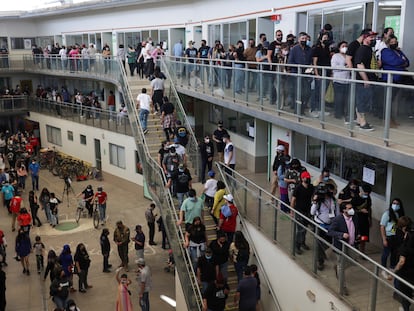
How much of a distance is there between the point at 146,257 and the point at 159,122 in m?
5.04

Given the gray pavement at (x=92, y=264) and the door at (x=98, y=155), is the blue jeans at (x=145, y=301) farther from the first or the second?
the door at (x=98, y=155)

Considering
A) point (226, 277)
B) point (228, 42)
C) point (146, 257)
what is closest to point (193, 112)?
point (228, 42)

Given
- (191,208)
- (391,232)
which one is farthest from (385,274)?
(191,208)

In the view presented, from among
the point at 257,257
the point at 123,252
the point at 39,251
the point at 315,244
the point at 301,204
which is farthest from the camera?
the point at 123,252

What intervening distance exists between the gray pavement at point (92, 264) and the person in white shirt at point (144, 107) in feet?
15.3

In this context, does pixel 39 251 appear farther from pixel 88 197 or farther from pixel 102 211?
pixel 88 197

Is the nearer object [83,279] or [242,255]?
[242,255]

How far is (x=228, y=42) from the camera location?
21938 millimetres

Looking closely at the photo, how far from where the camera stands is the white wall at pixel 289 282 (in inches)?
369

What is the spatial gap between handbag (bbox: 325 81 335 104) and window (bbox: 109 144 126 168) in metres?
18.2

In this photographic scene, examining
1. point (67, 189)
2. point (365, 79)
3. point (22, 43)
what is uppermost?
point (22, 43)

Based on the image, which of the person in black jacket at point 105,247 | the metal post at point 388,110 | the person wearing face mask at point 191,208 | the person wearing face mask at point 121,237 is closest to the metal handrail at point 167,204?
the person wearing face mask at point 191,208

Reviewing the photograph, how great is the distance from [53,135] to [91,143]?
20.9 ft

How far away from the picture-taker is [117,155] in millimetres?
27828
